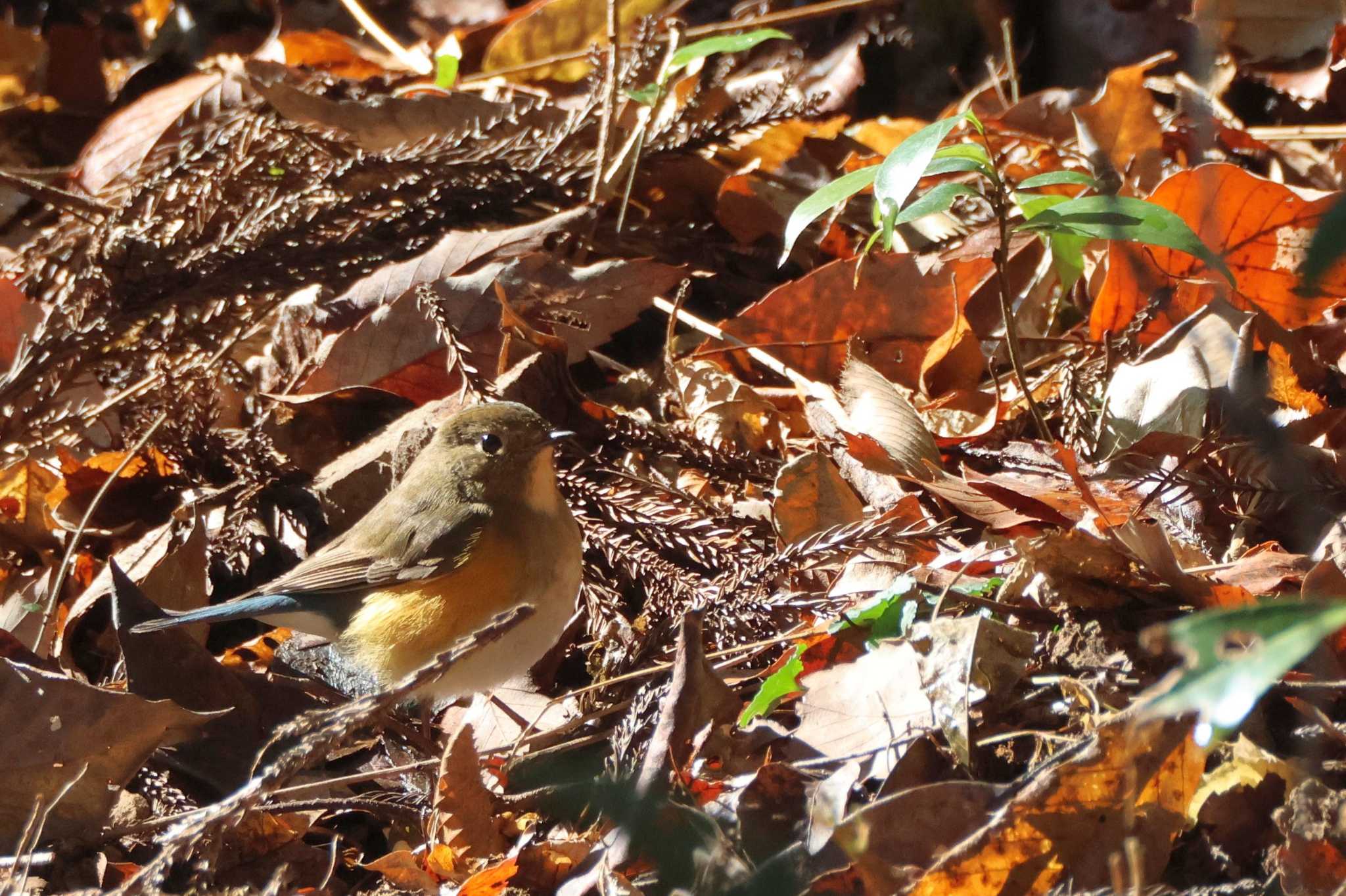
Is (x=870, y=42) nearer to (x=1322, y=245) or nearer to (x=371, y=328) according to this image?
(x=371, y=328)

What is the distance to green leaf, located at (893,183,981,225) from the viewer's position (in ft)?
10.6

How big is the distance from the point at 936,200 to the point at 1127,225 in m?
0.47

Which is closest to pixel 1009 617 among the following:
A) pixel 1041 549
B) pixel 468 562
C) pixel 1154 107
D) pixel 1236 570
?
pixel 1041 549

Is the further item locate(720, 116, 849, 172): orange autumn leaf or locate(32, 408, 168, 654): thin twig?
locate(720, 116, 849, 172): orange autumn leaf

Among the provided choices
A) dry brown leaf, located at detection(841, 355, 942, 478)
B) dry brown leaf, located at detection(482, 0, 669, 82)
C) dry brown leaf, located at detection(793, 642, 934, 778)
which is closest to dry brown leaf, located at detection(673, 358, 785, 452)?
dry brown leaf, located at detection(841, 355, 942, 478)

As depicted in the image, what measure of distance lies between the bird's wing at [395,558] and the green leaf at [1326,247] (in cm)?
298

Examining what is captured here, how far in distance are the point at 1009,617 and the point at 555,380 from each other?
184 centimetres

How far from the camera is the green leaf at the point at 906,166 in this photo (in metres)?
2.86

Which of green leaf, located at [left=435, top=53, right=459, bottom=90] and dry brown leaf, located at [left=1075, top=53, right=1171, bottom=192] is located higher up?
green leaf, located at [left=435, top=53, right=459, bottom=90]

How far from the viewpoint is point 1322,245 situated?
125cm

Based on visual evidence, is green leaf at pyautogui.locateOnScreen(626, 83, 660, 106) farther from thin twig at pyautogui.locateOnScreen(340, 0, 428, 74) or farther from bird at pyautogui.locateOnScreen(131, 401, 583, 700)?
thin twig at pyautogui.locateOnScreen(340, 0, 428, 74)

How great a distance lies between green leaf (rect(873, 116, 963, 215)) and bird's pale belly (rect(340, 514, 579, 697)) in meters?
1.49

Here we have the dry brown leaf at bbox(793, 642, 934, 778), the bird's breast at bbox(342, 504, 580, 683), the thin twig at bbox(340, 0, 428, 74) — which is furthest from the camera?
the thin twig at bbox(340, 0, 428, 74)

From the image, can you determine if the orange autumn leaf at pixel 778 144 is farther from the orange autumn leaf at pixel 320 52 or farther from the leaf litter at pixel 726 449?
the orange autumn leaf at pixel 320 52
